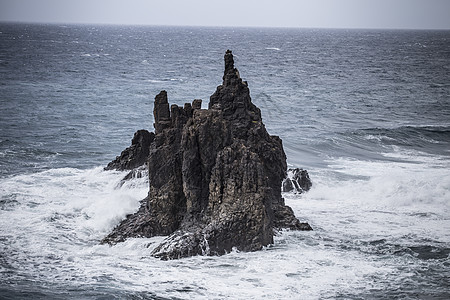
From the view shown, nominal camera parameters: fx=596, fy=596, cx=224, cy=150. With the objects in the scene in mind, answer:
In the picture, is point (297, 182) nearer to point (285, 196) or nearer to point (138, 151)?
point (285, 196)

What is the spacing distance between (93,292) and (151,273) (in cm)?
218

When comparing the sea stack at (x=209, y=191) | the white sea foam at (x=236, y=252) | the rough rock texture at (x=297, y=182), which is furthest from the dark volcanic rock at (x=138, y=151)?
the rough rock texture at (x=297, y=182)

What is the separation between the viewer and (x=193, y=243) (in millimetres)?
21562

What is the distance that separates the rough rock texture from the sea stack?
4895 millimetres

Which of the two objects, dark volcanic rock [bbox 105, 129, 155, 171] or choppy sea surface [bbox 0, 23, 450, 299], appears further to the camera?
dark volcanic rock [bbox 105, 129, 155, 171]

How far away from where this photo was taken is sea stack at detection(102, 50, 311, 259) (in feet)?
70.8

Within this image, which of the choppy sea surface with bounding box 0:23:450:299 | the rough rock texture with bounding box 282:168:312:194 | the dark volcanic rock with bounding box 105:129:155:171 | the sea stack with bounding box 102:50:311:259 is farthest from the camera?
the dark volcanic rock with bounding box 105:129:155:171

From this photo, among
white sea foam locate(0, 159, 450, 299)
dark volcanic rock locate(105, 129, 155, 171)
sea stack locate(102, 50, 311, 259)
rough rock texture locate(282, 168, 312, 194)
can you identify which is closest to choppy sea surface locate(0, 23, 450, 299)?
white sea foam locate(0, 159, 450, 299)

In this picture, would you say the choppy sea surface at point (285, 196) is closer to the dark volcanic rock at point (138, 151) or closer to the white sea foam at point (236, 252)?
the white sea foam at point (236, 252)

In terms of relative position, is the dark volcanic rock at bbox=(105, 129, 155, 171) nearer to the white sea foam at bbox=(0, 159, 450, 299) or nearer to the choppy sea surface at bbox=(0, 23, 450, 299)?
the white sea foam at bbox=(0, 159, 450, 299)

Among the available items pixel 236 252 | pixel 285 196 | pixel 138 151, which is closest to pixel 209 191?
pixel 236 252

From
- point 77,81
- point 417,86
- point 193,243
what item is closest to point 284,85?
point 417,86

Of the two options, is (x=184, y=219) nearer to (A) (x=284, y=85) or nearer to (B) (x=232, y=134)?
(B) (x=232, y=134)

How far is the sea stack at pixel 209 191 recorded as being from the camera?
21.6 metres
